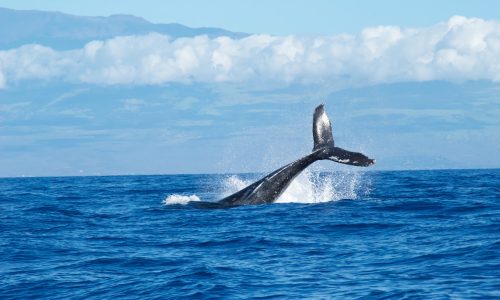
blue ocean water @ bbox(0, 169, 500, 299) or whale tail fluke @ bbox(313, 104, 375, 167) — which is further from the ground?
whale tail fluke @ bbox(313, 104, 375, 167)

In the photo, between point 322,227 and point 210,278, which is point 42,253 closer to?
point 210,278

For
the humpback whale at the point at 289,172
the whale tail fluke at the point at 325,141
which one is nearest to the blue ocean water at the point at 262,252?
the humpback whale at the point at 289,172

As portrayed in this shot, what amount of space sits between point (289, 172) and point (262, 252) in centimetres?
926

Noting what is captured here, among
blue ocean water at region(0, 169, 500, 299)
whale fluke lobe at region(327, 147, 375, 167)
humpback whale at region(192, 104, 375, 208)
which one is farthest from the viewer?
humpback whale at region(192, 104, 375, 208)

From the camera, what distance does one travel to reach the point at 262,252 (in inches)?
615

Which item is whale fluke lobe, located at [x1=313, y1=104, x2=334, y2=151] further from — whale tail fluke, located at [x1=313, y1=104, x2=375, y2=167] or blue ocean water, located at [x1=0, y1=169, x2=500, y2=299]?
blue ocean water, located at [x1=0, y1=169, x2=500, y2=299]

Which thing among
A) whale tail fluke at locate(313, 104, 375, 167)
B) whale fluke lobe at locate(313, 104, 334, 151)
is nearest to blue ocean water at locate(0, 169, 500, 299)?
whale tail fluke at locate(313, 104, 375, 167)

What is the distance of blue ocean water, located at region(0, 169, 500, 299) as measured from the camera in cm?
1238

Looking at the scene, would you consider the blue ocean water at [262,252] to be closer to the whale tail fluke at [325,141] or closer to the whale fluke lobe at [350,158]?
the whale fluke lobe at [350,158]

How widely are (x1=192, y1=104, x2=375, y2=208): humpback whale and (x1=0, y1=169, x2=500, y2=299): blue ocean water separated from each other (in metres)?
0.63

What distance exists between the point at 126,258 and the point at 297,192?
41.9ft

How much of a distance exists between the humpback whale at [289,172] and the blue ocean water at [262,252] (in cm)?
63

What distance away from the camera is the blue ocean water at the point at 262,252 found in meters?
12.4

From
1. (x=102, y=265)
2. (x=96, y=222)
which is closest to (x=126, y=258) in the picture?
(x=102, y=265)
